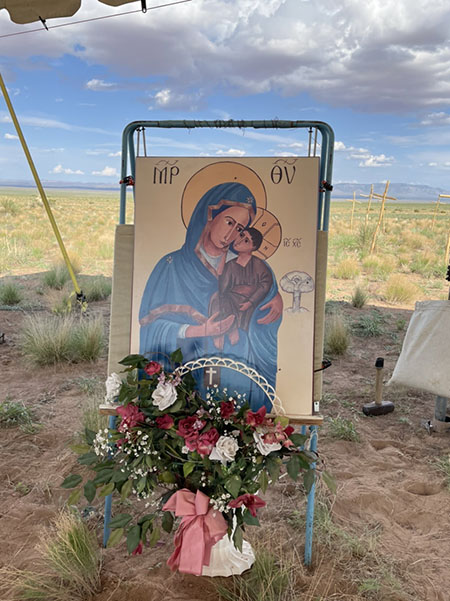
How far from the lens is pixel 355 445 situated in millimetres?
3053

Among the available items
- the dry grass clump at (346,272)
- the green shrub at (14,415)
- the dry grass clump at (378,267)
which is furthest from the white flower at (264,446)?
the dry grass clump at (378,267)

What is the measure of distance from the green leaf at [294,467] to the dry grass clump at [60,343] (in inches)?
117

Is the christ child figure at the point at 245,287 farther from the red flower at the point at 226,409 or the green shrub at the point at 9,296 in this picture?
the green shrub at the point at 9,296

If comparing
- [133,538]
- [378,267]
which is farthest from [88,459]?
[378,267]

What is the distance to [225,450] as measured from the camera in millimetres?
1576

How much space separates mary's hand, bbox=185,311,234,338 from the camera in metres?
1.85

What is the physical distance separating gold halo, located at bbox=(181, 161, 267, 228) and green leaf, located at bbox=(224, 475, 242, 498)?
870 mm

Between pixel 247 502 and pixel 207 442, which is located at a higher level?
pixel 207 442

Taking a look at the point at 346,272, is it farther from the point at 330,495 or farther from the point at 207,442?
the point at 207,442

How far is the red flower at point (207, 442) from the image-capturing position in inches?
63.1

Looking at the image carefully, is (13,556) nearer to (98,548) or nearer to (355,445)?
(98,548)

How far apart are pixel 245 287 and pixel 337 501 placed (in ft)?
4.04

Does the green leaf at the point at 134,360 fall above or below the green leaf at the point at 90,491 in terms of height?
above

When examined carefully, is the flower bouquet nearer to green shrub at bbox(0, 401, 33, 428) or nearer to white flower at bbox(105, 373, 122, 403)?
white flower at bbox(105, 373, 122, 403)
